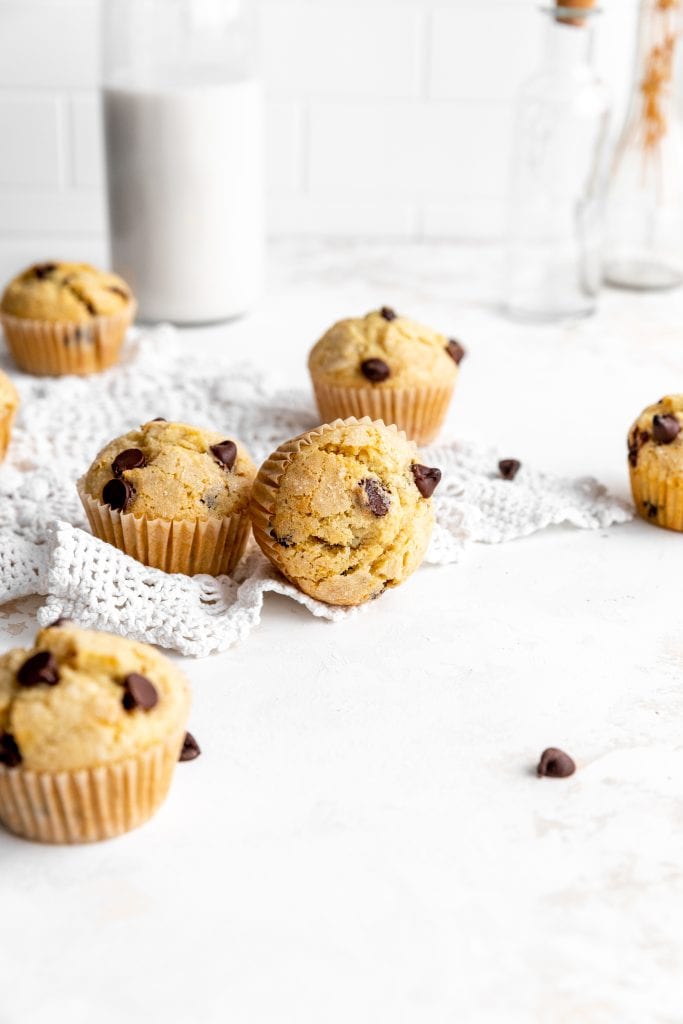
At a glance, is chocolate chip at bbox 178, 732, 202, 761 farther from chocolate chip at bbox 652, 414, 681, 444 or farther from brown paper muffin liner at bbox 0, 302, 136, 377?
brown paper muffin liner at bbox 0, 302, 136, 377

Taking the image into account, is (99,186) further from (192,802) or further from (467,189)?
(192,802)

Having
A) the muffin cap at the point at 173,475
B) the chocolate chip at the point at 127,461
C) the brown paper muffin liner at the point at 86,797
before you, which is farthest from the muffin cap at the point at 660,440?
the brown paper muffin liner at the point at 86,797

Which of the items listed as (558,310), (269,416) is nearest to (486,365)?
(558,310)

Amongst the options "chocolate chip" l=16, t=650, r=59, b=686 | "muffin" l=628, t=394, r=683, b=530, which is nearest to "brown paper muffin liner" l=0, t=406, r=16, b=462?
"chocolate chip" l=16, t=650, r=59, b=686

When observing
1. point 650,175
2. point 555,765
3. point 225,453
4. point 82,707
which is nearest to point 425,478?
point 225,453

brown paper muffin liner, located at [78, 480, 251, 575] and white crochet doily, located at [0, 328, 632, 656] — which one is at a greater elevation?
brown paper muffin liner, located at [78, 480, 251, 575]

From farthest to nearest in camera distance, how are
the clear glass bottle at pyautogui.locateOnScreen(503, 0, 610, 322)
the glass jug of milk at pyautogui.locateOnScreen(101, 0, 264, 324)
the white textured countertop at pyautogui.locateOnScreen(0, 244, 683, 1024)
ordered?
1. the clear glass bottle at pyautogui.locateOnScreen(503, 0, 610, 322)
2. the glass jug of milk at pyautogui.locateOnScreen(101, 0, 264, 324)
3. the white textured countertop at pyautogui.locateOnScreen(0, 244, 683, 1024)

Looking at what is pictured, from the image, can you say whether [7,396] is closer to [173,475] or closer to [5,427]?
[5,427]
